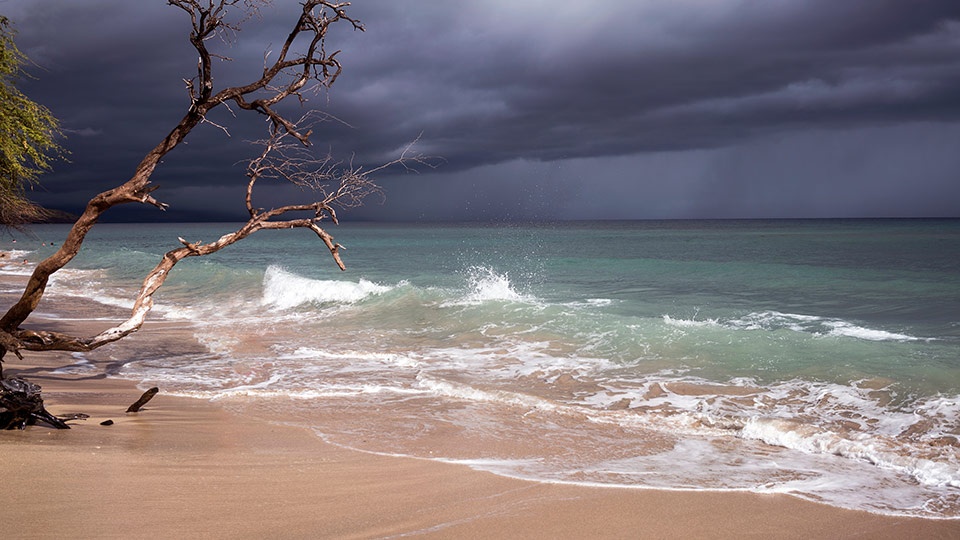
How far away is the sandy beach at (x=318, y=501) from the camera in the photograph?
407cm

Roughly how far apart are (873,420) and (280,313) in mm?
14347

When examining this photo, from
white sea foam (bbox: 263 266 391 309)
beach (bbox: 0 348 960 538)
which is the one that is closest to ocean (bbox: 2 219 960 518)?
white sea foam (bbox: 263 266 391 309)

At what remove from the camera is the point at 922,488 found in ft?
17.3

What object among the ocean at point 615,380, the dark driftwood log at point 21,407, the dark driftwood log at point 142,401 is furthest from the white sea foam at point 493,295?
the dark driftwood log at point 21,407

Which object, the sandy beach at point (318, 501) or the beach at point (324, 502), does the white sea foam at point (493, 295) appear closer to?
the sandy beach at point (318, 501)

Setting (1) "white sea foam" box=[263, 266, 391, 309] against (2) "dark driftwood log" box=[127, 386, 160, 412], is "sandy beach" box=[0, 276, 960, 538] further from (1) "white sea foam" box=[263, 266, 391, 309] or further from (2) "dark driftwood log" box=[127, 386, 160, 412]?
(1) "white sea foam" box=[263, 266, 391, 309]

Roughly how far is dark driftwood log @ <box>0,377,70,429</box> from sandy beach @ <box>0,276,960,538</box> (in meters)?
0.12

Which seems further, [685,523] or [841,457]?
[841,457]

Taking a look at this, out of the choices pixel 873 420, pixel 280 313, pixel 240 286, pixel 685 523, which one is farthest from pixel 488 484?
pixel 240 286

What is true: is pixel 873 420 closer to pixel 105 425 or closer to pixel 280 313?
pixel 105 425

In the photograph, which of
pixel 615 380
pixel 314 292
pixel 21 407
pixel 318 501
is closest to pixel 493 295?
pixel 314 292

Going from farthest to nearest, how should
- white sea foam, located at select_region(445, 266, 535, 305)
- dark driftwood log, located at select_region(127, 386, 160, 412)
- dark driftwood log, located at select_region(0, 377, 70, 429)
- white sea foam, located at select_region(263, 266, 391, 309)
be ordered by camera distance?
white sea foam, located at select_region(263, 266, 391, 309)
white sea foam, located at select_region(445, 266, 535, 305)
dark driftwood log, located at select_region(127, 386, 160, 412)
dark driftwood log, located at select_region(0, 377, 70, 429)

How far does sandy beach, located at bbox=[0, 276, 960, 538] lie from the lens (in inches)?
160

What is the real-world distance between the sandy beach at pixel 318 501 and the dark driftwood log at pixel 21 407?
0.40 ft
